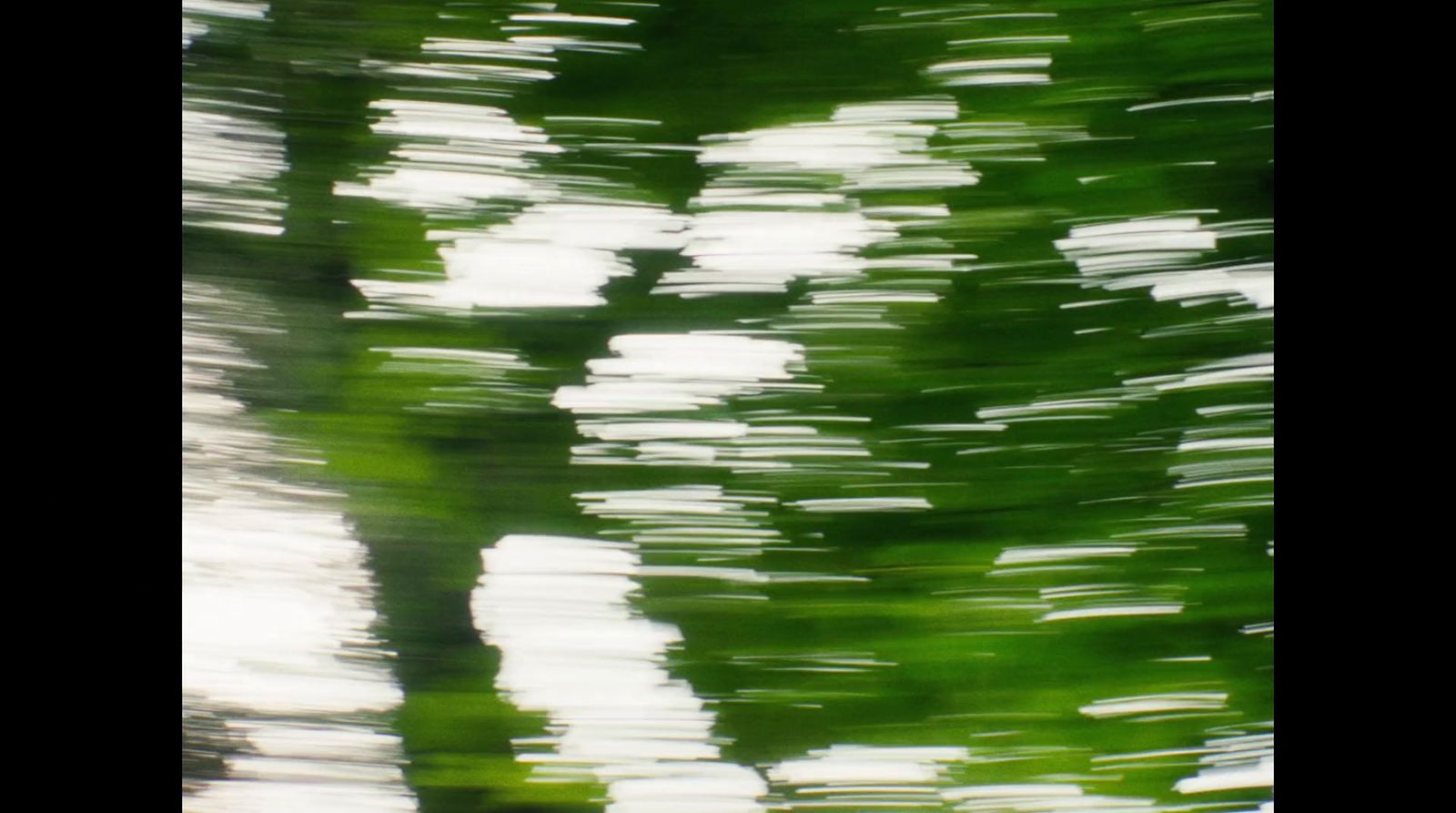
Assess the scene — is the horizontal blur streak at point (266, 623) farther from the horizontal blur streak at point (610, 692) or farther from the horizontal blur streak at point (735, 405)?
the horizontal blur streak at point (610, 692)

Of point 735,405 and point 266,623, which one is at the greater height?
point 735,405

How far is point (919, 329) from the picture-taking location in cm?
64

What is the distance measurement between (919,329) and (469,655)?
44 centimetres

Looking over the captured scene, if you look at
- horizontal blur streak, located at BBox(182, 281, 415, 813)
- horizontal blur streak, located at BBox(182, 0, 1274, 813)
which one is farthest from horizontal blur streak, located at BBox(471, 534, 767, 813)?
horizontal blur streak, located at BBox(182, 281, 415, 813)

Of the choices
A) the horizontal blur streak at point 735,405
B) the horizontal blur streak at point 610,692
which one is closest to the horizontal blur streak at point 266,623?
the horizontal blur streak at point 735,405

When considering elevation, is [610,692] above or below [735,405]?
below

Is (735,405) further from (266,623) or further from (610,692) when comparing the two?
(266,623)

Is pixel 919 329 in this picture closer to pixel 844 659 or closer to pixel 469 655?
pixel 844 659

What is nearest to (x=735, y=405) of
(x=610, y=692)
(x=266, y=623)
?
(x=610, y=692)

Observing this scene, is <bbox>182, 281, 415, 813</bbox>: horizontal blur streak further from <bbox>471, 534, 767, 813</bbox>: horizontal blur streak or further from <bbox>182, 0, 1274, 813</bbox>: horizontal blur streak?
<bbox>471, 534, 767, 813</bbox>: horizontal blur streak
